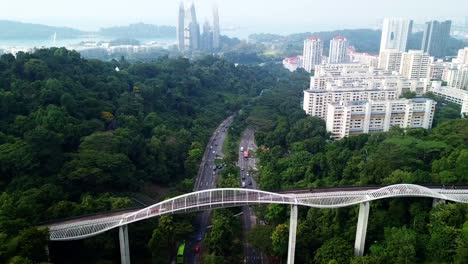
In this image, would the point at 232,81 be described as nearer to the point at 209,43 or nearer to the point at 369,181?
the point at 369,181

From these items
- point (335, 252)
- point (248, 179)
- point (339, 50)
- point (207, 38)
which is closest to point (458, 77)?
point (339, 50)

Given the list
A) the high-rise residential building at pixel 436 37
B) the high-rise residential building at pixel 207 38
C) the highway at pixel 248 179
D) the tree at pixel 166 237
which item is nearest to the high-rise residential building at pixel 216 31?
the high-rise residential building at pixel 207 38

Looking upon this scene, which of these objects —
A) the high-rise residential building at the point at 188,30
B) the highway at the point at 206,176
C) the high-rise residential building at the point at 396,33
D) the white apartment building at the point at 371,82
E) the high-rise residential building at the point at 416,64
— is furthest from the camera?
the high-rise residential building at the point at 188,30

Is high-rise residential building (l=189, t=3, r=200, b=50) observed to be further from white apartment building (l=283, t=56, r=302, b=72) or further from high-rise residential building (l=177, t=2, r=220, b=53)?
white apartment building (l=283, t=56, r=302, b=72)

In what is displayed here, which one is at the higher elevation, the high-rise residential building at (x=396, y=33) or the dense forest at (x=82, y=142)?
the high-rise residential building at (x=396, y=33)

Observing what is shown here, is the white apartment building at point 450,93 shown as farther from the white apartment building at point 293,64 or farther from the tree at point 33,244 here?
the tree at point 33,244
